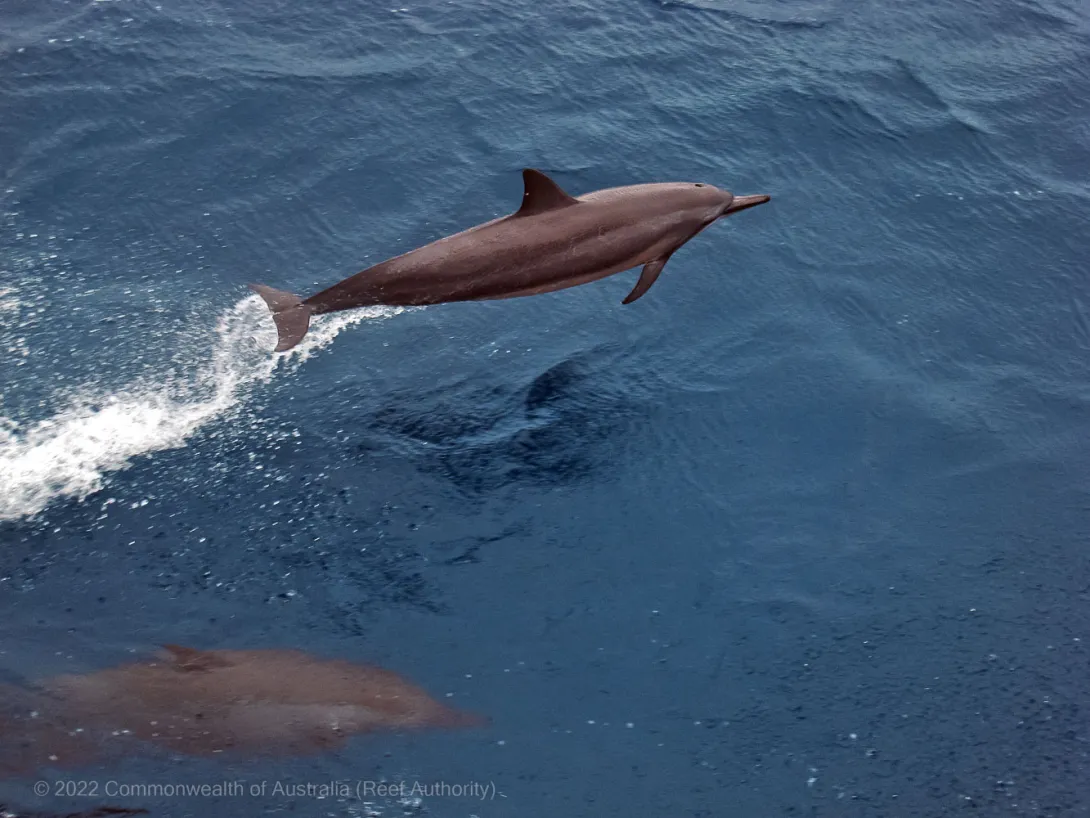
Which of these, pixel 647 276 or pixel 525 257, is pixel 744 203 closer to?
pixel 647 276

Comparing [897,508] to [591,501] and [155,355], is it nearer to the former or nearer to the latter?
[591,501]

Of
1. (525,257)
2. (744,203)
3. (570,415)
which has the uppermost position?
(744,203)

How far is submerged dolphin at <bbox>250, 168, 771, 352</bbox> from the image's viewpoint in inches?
581

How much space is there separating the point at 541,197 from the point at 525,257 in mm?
903

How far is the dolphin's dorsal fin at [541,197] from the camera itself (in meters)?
14.9

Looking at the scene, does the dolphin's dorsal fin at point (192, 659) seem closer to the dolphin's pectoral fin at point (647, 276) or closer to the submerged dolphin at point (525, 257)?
the submerged dolphin at point (525, 257)

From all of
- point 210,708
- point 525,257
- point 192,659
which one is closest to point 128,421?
point 192,659

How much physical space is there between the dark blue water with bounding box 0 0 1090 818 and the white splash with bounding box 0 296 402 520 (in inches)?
2.5

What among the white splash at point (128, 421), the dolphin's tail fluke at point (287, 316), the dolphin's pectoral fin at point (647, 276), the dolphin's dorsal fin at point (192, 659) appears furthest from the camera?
the white splash at point (128, 421)

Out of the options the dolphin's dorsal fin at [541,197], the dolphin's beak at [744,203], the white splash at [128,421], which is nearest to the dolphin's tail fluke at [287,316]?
the dolphin's dorsal fin at [541,197]

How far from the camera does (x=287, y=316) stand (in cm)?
1498

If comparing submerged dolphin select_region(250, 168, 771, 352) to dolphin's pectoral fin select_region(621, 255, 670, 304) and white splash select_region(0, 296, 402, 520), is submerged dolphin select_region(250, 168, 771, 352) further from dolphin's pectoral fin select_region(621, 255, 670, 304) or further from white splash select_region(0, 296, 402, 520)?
white splash select_region(0, 296, 402, 520)

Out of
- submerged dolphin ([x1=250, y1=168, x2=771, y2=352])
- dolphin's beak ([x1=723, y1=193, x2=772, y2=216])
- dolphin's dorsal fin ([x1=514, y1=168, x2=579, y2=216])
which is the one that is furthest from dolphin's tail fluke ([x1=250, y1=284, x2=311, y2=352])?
dolphin's beak ([x1=723, y1=193, x2=772, y2=216])

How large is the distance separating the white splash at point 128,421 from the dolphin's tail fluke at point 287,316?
372cm
